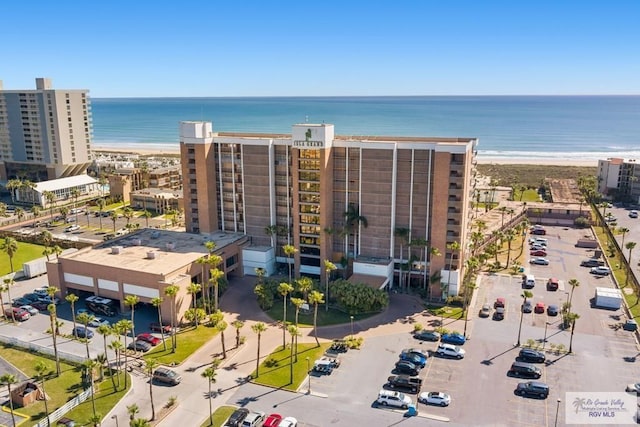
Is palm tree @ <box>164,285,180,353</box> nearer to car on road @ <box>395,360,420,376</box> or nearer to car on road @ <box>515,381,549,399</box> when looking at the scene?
car on road @ <box>395,360,420,376</box>

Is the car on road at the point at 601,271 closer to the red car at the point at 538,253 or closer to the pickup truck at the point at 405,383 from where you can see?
the red car at the point at 538,253

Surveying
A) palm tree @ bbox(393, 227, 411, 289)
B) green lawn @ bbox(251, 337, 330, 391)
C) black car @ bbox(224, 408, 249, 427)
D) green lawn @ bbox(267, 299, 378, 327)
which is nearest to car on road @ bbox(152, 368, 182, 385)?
green lawn @ bbox(251, 337, 330, 391)

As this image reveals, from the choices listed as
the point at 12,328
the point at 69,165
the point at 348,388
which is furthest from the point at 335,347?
the point at 69,165

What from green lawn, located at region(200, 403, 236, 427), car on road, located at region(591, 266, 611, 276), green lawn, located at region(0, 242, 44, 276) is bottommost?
green lawn, located at region(200, 403, 236, 427)

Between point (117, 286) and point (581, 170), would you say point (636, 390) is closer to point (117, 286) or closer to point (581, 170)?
point (117, 286)

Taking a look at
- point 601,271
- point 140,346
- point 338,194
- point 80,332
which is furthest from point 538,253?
point 80,332
